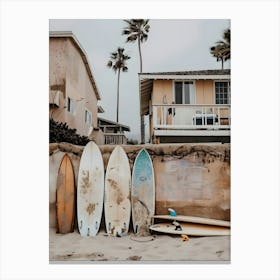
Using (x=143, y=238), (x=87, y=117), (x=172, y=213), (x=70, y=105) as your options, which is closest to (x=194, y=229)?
(x=172, y=213)

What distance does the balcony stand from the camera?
3.46m

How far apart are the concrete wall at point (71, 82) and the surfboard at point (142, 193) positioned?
2.05ft

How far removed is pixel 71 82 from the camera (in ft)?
11.5

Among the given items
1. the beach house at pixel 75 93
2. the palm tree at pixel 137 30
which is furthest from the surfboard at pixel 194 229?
the palm tree at pixel 137 30

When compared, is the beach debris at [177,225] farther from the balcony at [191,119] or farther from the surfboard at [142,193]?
the balcony at [191,119]

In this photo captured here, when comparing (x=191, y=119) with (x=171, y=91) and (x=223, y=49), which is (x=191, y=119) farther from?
(x=223, y=49)

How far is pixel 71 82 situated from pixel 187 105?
1220mm

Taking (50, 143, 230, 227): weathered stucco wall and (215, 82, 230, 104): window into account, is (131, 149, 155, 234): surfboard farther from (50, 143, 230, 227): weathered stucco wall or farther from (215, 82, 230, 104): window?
(215, 82, 230, 104): window

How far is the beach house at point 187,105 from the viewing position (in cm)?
346

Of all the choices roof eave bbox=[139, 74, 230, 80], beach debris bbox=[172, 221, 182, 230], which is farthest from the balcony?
beach debris bbox=[172, 221, 182, 230]

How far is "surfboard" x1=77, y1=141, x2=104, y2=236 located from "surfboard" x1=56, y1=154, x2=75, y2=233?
0.24ft

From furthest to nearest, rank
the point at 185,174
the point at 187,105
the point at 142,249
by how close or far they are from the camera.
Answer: the point at 187,105, the point at 185,174, the point at 142,249

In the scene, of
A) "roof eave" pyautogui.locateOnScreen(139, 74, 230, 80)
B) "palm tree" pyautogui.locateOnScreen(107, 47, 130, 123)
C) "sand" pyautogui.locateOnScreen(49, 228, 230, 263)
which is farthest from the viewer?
"roof eave" pyautogui.locateOnScreen(139, 74, 230, 80)
